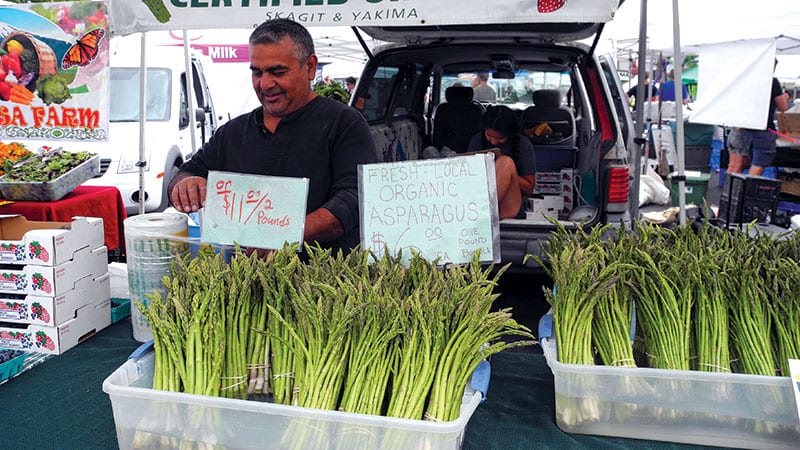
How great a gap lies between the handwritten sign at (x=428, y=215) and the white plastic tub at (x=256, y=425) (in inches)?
22.7

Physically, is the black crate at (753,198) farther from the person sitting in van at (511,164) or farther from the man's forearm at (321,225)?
the man's forearm at (321,225)

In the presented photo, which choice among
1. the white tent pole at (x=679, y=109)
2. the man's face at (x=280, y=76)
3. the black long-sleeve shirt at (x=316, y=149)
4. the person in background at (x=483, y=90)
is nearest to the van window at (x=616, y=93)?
the white tent pole at (x=679, y=109)

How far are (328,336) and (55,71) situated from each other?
2.96 metres

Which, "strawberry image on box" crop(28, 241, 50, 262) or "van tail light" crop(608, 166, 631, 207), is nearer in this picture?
"strawberry image on box" crop(28, 241, 50, 262)

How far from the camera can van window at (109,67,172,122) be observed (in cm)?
809

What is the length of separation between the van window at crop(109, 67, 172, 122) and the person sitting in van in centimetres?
476

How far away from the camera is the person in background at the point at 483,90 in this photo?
7.37m

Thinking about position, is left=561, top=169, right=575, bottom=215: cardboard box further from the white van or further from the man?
the white van

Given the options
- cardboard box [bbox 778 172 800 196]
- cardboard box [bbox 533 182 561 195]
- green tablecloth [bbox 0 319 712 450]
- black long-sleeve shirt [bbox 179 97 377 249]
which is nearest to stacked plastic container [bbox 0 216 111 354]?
green tablecloth [bbox 0 319 712 450]

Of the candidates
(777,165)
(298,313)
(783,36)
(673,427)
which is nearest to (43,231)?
(298,313)

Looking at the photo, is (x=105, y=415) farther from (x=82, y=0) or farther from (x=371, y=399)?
(x=82, y=0)

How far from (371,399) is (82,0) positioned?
3197 mm

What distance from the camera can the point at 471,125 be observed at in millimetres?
6762

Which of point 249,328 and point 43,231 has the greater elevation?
point 43,231
